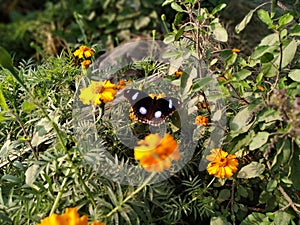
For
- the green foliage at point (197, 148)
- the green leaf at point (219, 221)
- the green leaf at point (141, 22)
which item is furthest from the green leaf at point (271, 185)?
the green leaf at point (141, 22)

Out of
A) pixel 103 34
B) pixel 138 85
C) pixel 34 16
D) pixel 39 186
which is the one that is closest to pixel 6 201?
pixel 39 186

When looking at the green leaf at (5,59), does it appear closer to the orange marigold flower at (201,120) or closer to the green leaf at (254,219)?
the orange marigold flower at (201,120)

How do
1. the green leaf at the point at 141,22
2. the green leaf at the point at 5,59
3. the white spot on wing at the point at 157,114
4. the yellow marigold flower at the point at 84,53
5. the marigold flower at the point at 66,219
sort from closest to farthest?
the marigold flower at the point at 66,219, the green leaf at the point at 5,59, the white spot on wing at the point at 157,114, the yellow marigold flower at the point at 84,53, the green leaf at the point at 141,22

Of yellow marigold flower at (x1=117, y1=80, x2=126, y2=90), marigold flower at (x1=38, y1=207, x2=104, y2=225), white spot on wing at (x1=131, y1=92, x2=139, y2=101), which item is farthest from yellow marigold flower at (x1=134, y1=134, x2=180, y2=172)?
yellow marigold flower at (x1=117, y1=80, x2=126, y2=90)

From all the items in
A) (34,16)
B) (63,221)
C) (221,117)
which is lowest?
(34,16)

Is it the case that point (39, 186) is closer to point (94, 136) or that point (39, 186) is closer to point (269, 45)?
point (94, 136)

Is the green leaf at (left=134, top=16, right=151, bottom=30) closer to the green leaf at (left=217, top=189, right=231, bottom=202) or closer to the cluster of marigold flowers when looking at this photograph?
the cluster of marigold flowers
